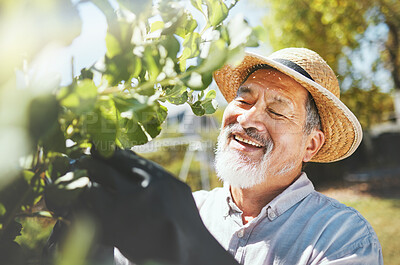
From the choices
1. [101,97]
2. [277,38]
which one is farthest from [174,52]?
[277,38]

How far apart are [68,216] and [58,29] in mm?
227

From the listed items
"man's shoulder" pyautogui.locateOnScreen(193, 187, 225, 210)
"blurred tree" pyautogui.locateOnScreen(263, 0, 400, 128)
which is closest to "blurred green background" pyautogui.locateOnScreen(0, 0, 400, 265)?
"blurred tree" pyautogui.locateOnScreen(263, 0, 400, 128)

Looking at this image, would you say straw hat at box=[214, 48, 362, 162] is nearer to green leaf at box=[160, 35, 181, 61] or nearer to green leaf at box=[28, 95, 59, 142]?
green leaf at box=[160, 35, 181, 61]

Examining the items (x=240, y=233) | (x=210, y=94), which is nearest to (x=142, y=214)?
(x=210, y=94)

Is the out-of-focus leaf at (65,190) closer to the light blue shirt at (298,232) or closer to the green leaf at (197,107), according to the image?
the green leaf at (197,107)

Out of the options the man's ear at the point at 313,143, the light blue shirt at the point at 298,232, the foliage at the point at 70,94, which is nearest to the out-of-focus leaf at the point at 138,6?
the foliage at the point at 70,94

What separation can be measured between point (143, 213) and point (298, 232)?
112 centimetres

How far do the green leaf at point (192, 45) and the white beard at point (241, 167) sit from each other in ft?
3.68

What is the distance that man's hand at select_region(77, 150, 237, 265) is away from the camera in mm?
430

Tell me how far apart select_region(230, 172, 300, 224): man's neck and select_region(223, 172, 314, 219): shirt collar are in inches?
2.4

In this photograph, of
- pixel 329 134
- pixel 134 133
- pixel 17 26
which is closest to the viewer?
pixel 17 26

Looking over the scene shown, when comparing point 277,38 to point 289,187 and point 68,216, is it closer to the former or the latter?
point 289,187

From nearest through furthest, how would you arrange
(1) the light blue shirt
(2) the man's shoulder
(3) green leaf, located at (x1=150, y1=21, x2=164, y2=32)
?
(3) green leaf, located at (x1=150, y1=21, x2=164, y2=32)
(1) the light blue shirt
(2) the man's shoulder

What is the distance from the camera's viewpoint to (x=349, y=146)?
1898 millimetres
